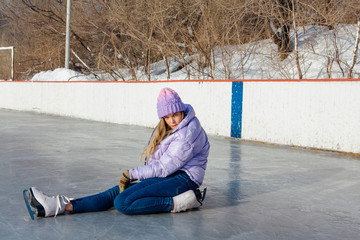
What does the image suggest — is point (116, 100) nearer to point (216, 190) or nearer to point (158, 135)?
point (216, 190)

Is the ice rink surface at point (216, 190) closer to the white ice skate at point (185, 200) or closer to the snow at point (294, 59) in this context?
the white ice skate at point (185, 200)

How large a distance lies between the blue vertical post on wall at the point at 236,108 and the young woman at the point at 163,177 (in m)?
6.45

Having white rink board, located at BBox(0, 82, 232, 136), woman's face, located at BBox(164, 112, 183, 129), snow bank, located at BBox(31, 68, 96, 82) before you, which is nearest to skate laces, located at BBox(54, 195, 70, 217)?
woman's face, located at BBox(164, 112, 183, 129)

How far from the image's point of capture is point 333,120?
8.47 meters

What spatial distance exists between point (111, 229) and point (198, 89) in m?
8.17

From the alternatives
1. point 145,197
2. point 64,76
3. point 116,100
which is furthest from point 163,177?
point 64,76

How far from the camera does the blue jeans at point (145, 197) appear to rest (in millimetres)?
3682

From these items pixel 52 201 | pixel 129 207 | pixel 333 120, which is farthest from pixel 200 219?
pixel 333 120

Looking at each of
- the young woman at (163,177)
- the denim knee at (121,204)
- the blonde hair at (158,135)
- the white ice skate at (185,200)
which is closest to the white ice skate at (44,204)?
the young woman at (163,177)

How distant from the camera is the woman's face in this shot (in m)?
3.74

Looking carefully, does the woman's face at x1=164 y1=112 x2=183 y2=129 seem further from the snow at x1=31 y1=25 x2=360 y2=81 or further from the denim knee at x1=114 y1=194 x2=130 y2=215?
the snow at x1=31 y1=25 x2=360 y2=81

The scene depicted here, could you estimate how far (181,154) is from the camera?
3666 millimetres

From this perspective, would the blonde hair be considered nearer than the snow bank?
Yes

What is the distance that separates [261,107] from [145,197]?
6.45m
